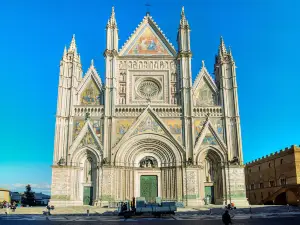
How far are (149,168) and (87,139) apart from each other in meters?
6.62

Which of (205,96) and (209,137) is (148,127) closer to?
(209,137)

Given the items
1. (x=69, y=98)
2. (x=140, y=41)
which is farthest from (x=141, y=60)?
(x=69, y=98)

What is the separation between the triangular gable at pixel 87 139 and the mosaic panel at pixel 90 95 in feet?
8.52

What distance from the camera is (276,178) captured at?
135 ft

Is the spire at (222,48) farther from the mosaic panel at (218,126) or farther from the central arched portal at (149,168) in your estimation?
the central arched portal at (149,168)

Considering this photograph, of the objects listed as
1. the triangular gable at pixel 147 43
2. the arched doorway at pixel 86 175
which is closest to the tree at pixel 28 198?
the arched doorway at pixel 86 175

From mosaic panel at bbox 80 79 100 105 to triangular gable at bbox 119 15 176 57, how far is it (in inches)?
182

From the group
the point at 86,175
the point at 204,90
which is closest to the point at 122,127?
the point at 86,175

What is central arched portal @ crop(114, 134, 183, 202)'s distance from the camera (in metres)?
30.4

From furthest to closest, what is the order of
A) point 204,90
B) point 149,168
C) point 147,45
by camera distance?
point 147,45
point 204,90
point 149,168

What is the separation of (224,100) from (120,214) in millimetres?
17085

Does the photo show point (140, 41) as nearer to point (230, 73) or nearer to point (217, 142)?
point (230, 73)

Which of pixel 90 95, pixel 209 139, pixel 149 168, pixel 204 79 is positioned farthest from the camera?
pixel 204 79

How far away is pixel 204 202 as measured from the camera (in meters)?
30.2
